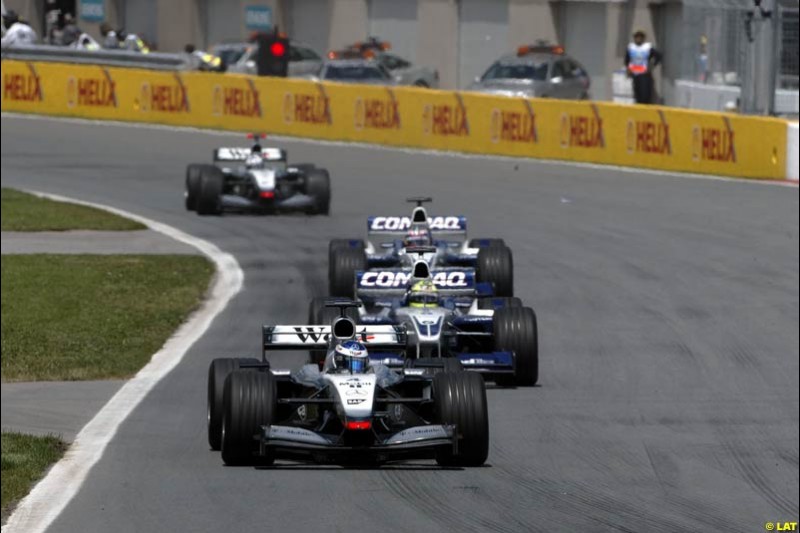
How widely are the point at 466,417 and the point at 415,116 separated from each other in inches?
1109

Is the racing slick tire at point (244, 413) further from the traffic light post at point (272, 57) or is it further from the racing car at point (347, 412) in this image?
the traffic light post at point (272, 57)

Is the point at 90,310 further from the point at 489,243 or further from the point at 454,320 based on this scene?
the point at 454,320

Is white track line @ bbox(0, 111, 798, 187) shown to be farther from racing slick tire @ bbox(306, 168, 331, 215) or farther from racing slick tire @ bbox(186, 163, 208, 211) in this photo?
racing slick tire @ bbox(186, 163, 208, 211)

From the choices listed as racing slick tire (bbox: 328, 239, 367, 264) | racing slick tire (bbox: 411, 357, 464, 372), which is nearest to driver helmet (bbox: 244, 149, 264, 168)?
racing slick tire (bbox: 328, 239, 367, 264)

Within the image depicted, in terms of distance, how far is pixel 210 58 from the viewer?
167 feet

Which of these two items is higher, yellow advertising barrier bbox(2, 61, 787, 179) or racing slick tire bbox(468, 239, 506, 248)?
yellow advertising barrier bbox(2, 61, 787, 179)

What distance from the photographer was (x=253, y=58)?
5397 cm

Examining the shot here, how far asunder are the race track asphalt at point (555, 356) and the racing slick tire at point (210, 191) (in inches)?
11.5

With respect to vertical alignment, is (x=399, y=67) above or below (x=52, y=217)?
above

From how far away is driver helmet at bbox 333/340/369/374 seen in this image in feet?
33.2

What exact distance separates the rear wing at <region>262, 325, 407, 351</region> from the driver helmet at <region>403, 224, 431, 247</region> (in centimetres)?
585

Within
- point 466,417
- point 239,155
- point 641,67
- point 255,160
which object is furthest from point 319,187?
point 466,417

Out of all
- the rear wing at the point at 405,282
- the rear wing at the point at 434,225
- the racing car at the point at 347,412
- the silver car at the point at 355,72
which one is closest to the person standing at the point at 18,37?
the silver car at the point at 355,72

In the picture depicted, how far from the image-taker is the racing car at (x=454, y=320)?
1294 centimetres
